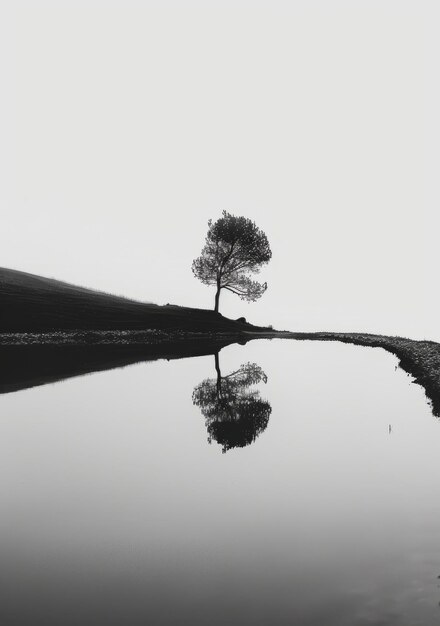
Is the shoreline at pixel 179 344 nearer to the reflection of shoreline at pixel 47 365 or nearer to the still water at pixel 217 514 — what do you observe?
the reflection of shoreline at pixel 47 365

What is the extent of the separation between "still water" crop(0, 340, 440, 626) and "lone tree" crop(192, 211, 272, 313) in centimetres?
7533

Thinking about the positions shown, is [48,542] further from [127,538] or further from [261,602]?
[261,602]

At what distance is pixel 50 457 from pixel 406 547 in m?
9.92

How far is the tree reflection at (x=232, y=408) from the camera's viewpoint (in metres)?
17.3

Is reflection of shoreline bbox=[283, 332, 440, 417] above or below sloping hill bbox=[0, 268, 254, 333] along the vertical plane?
below

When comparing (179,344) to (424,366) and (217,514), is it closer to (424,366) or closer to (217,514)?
(424,366)

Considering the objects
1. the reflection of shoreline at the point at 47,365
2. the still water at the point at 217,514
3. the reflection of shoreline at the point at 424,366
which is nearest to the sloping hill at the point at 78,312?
the reflection of shoreline at the point at 47,365

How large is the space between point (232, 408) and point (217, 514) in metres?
11.3

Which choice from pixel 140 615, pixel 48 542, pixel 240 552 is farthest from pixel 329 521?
pixel 48 542

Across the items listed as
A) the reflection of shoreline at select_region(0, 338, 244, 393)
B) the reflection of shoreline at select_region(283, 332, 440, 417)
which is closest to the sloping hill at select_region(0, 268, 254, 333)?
the reflection of shoreline at select_region(0, 338, 244, 393)

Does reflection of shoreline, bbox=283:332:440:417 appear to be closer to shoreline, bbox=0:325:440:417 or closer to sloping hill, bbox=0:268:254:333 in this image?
shoreline, bbox=0:325:440:417

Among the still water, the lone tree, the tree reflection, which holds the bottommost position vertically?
the still water

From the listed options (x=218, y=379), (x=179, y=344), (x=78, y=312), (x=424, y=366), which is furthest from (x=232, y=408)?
(x=78, y=312)

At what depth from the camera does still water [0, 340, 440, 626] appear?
23.1ft
